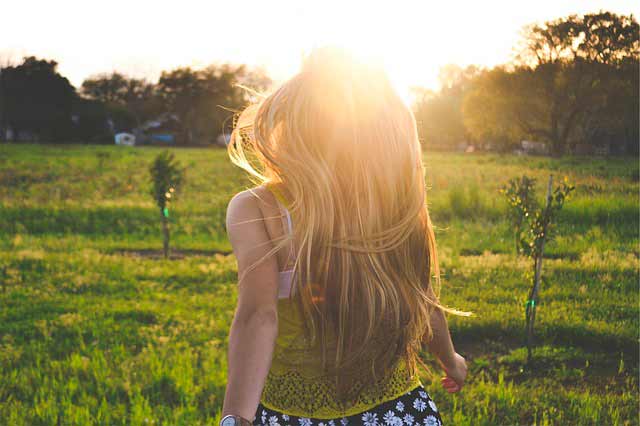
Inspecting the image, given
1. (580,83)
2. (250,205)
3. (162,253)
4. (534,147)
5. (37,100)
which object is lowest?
(162,253)

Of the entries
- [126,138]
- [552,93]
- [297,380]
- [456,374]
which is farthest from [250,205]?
[126,138]

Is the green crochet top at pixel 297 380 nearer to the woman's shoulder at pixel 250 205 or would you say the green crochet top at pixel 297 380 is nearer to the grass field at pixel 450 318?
the woman's shoulder at pixel 250 205

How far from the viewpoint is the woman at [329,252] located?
65.6 inches

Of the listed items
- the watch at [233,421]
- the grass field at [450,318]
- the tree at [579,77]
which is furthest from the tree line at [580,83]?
the watch at [233,421]

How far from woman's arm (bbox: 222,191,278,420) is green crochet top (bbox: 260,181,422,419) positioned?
0.40 feet

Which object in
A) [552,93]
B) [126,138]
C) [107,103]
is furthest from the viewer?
[126,138]

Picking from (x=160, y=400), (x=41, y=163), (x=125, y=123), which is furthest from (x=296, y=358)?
(x=125, y=123)

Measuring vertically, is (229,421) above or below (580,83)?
below

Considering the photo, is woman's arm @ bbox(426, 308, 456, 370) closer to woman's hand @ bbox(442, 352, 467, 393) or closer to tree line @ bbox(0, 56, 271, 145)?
woman's hand @ bbox(442, 352, 467, 393)

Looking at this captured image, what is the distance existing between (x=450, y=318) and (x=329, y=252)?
16.7ft

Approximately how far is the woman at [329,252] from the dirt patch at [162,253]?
10.5 meters

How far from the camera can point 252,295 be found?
1.68 metres

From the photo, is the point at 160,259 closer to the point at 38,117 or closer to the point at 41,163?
the point at 41,163

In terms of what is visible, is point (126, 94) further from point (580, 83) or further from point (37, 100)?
point (580, 83)
